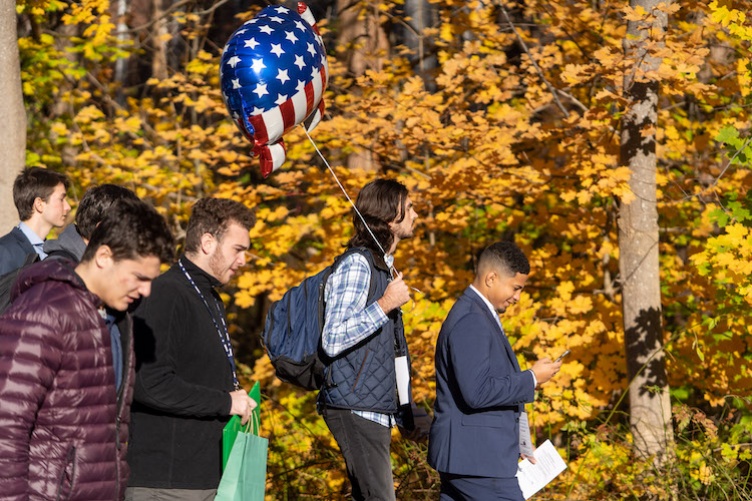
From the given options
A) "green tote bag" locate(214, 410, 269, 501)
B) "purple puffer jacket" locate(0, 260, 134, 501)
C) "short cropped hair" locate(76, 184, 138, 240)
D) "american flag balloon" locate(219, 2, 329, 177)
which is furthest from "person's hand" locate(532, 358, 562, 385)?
"purple puffer jacket" locate(0, 260, 134, 501)

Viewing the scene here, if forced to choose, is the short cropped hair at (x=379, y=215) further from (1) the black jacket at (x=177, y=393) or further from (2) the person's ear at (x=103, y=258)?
(2) the person's ear at (x=103, y=258)

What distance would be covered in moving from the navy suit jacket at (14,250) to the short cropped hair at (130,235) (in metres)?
2.01

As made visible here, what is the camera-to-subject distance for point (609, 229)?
8078mm

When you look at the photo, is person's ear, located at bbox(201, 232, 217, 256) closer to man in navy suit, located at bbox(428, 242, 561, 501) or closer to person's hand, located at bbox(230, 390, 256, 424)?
person's hand, located at bbox(230, 390, 256, 424)

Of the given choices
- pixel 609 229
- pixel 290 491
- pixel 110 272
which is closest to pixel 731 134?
pixel 609 229

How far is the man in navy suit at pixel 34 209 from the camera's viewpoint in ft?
14.6

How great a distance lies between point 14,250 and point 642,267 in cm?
423

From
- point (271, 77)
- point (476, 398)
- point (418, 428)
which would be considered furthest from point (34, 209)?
point (476, 398)

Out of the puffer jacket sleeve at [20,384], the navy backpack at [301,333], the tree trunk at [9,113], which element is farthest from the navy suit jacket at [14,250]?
the tree trunk at [9,113]

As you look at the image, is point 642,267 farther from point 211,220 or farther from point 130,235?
point 130,235

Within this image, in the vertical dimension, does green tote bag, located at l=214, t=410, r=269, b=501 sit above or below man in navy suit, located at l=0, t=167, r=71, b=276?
below

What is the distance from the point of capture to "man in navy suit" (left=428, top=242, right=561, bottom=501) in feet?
12.2

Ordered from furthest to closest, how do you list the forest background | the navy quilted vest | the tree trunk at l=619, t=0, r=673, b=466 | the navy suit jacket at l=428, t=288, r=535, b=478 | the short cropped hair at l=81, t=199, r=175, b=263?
the tree trunk at l=619, t=0, r=673, b=466 < the forest background < the navy quilted vest < the navy suit jacket at l=428, t=288, r=535, b=478 < the short cropped hair at l=81, t=199, r=175, b=263

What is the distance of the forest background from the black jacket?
231 centimetres
